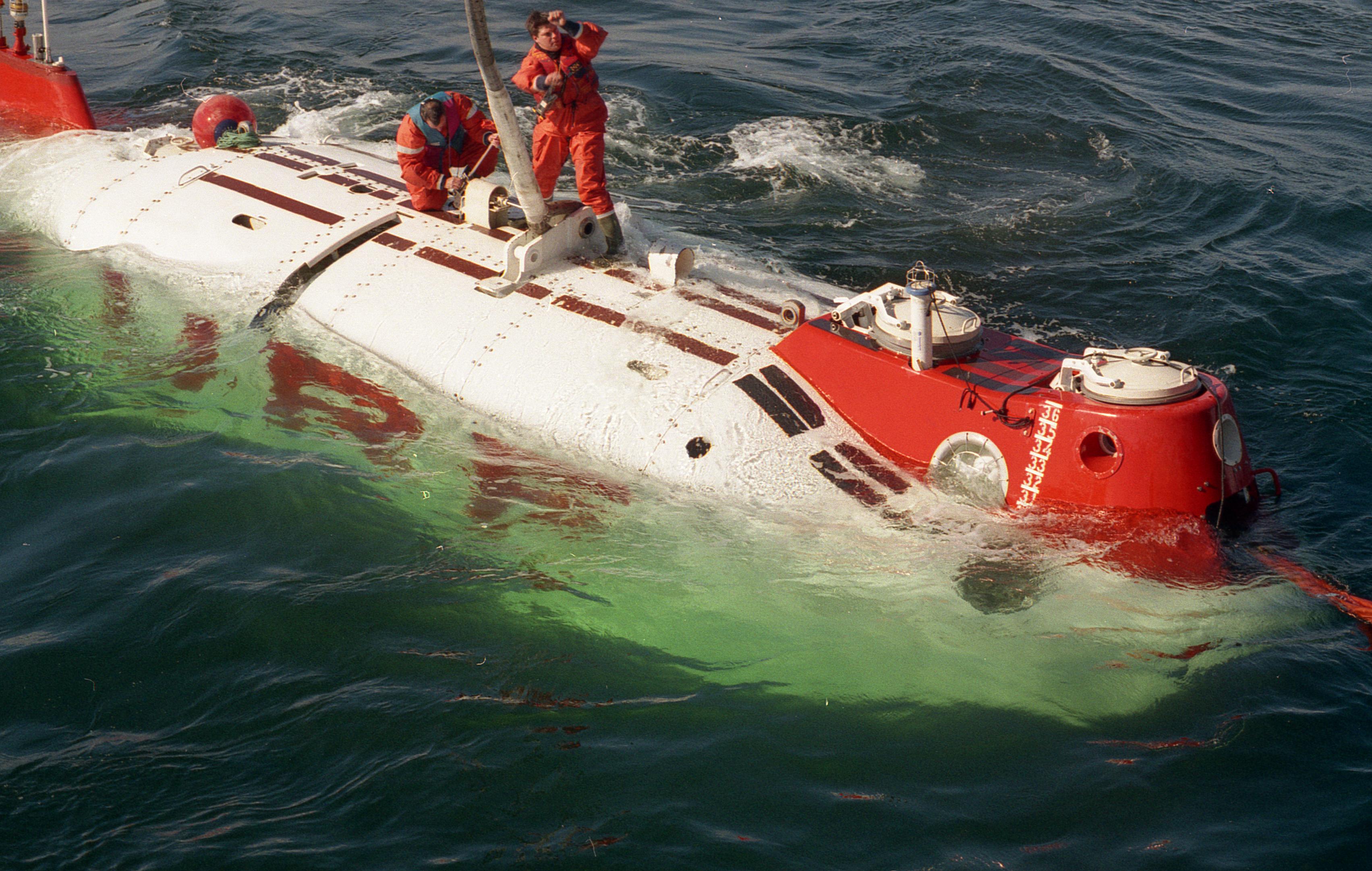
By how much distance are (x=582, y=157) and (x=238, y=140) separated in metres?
3.34

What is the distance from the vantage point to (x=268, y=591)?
5246mm

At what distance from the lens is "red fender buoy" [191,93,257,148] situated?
8.30 meters

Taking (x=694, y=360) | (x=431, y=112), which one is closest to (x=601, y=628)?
(x=694, y=360)

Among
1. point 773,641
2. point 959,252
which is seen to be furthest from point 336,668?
point 959,252

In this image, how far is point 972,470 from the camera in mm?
5289

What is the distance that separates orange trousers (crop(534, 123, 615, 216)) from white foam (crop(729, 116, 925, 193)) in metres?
4.16

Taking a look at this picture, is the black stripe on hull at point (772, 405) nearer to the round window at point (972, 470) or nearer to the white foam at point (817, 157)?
the round window at point (972, 470)

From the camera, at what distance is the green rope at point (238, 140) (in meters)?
8.23

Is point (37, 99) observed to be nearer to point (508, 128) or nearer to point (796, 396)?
point (508, 128)

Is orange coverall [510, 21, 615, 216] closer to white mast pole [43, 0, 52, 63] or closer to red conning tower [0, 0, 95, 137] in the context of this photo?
red conning tower [0, 0, 95, 137]

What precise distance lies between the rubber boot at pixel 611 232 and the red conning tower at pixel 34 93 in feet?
18.2

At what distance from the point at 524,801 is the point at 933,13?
1452 cm

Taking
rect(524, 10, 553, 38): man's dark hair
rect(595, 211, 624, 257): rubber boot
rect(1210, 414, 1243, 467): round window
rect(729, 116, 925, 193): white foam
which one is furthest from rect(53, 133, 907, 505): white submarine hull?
rect(729, 116, 925, 193): white foam

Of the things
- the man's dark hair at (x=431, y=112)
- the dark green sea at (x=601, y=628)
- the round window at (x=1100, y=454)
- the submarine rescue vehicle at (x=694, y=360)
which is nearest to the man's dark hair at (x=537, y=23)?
the submarine rescue vehicle at (x=694, y=360)
